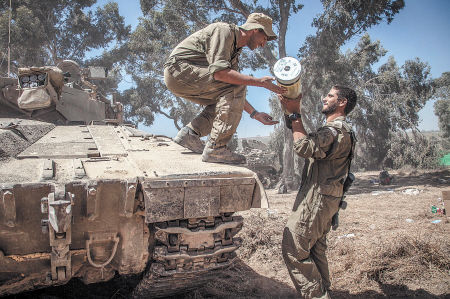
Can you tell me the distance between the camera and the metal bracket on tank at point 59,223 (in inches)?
88.5

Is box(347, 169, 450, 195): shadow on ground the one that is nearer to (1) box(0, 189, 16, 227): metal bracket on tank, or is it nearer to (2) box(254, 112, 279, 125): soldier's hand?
(2) box(254, 112, 279, 125): soldier's hand

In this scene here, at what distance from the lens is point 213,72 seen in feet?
9.87

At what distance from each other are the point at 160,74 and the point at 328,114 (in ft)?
68.3

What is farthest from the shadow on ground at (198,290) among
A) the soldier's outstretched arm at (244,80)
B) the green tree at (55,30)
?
the green tree at (55,30)

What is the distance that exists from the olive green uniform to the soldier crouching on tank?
44 cm

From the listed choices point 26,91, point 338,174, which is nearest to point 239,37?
point 338,174

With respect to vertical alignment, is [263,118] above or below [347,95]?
below

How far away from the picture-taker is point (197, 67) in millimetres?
3271

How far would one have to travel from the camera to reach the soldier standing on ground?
304 centimetres

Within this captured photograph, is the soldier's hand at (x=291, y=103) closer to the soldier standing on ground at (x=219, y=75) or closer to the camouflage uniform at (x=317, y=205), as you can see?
the soldier standing on ground at (x=219, y=75)

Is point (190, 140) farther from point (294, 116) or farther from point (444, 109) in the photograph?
point (444, 109)

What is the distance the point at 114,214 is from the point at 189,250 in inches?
23.0

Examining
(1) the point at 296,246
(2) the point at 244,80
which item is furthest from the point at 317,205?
(2) the point at 244,80

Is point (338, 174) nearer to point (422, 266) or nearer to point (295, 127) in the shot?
point (295, 127)
